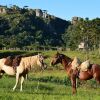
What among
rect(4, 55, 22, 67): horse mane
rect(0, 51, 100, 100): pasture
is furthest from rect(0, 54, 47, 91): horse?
rect(0, 51, 100, 100): pasture

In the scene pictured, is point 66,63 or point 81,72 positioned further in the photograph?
point 66,63

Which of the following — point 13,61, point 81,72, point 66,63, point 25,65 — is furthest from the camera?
point 66,63

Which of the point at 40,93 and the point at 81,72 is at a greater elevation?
the point at 81,72

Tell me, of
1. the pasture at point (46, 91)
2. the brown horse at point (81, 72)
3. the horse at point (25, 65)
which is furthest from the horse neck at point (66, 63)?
the horse at point (25, 65)

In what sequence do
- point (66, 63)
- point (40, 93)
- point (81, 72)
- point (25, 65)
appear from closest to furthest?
point (40, 93), point (25, 65), point (81, 72), point (66, 63)

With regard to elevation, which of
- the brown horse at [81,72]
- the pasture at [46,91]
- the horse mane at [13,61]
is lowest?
the pasture at [46,91]

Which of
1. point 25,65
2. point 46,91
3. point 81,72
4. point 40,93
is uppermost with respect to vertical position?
point 25,65

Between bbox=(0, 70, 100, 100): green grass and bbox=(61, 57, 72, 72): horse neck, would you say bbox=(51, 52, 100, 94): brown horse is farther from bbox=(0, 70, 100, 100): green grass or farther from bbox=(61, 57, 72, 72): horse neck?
bbox=(0, 70, 100, 100): green grass

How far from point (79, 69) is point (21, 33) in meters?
174

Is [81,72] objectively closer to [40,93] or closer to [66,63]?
[66,63]

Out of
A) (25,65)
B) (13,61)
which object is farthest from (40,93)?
(13,61)

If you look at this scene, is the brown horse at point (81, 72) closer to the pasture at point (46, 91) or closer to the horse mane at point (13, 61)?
the pasture at point (46, 91)

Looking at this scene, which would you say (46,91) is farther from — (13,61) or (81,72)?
(13,61)

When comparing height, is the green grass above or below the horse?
below
